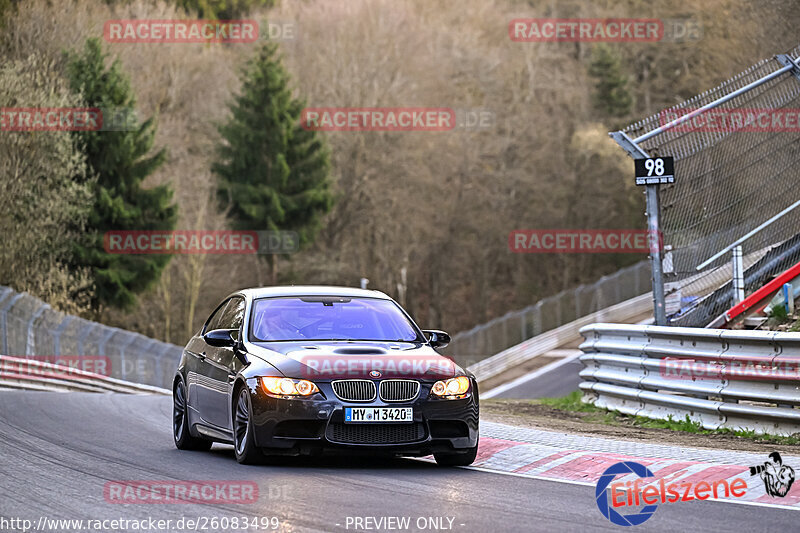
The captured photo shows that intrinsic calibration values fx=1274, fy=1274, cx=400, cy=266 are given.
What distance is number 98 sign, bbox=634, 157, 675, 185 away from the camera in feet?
48.2

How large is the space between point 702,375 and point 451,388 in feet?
12.8

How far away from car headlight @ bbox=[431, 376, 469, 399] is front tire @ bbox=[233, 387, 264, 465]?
1.46 m

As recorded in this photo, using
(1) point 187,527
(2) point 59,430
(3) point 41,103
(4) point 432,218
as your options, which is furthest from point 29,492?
(4) point 432,218

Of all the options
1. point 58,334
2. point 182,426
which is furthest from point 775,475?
point 58,334

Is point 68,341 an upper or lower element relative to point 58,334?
lower

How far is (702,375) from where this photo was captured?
12984 millimetres

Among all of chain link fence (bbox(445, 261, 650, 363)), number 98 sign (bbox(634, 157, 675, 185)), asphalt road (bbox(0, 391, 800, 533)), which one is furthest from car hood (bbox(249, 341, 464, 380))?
chain link fence (bbox(445, 261, 650, 363))

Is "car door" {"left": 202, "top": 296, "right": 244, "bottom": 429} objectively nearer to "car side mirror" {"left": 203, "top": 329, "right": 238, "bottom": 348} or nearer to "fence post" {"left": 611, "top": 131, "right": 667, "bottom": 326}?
"car side mirror" {"left": 203, "top": 329, "right": 238, "bottom": 348}

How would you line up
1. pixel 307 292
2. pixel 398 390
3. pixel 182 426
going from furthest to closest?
pixel 182 426
pixel 307 292
pixel 398 390

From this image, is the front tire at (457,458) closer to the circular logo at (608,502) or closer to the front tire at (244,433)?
the circular logo at (608,502)

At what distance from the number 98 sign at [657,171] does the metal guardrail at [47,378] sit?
16543mm

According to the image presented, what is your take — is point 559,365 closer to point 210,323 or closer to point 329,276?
point 329,276

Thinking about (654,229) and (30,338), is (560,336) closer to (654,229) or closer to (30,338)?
(30,338)

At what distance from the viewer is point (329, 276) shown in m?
66.0
